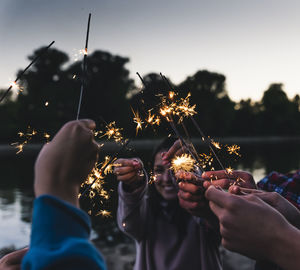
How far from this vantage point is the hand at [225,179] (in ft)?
7.43

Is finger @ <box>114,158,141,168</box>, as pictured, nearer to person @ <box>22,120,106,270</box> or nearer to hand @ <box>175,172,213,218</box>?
hand @ <box>175,172,213,218</box>

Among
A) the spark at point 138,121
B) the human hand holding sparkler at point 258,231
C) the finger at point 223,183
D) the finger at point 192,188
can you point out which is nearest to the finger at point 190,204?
the finger at point 192,188

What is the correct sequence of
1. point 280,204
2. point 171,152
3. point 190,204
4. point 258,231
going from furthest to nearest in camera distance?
1. point 171,152
2. point 190,204
3. point 280,204
4. point 258,231

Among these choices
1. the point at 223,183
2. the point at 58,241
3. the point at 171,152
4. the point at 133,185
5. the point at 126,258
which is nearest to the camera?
the point at 58,241

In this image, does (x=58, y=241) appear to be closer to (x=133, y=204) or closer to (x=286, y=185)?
(x=286, y=185)

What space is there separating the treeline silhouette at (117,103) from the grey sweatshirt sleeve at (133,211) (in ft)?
4.74

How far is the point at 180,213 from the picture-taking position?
403 centimetres

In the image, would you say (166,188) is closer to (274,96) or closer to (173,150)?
(173,150)

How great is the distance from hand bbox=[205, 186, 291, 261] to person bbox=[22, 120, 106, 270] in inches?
31.3

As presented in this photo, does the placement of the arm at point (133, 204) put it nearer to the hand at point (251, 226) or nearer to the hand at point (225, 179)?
the hand at point (225, 179)

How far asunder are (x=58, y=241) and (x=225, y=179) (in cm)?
165

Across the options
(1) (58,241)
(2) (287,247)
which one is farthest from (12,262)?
(2) (287,247)

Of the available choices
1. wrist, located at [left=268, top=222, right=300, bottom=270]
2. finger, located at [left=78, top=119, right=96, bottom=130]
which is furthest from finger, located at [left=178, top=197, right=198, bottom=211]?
finger, located at [left=78, top=119, right=96, bottom=130]

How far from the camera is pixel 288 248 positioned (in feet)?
4.51
